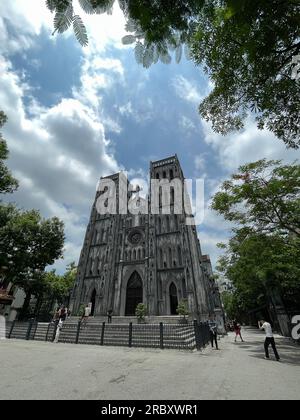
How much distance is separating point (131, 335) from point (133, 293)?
54.5ft

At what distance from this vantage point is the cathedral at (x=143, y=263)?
2561 centimetres

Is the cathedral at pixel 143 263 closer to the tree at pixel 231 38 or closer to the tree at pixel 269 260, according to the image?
the tree at pixel 269 260

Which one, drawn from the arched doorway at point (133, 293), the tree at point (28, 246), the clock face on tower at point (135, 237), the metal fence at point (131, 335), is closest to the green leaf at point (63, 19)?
the metal fence at point (131, 335)

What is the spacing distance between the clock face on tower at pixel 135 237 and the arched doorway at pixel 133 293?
4477 millimetres

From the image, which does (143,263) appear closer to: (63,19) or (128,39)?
(128,39)

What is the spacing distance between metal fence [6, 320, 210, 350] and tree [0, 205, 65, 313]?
24.1 ft

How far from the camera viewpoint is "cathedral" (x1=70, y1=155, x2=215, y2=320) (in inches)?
1008

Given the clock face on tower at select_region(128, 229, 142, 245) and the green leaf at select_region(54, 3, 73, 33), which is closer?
the green leaf at select_region(54, 3, 73, 33)

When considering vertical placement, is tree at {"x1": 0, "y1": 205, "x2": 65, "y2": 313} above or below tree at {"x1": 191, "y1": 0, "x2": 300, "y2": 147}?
above

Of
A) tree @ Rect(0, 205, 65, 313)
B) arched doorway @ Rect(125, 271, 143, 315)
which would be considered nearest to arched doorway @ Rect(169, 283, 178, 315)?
arched doorway @ Rect(125, 271, 143, 315)

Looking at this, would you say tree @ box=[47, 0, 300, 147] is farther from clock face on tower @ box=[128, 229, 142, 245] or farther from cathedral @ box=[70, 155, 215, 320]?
clock face on tower @ box=[128, 229, 142, 245]

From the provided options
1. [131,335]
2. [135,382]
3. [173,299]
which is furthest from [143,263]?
[135,382]

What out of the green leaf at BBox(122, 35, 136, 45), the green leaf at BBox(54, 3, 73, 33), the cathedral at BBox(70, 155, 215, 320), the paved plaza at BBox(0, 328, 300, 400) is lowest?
the paved plaza at BBox(0, 328, 300, 400)

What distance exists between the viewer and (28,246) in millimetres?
23969
